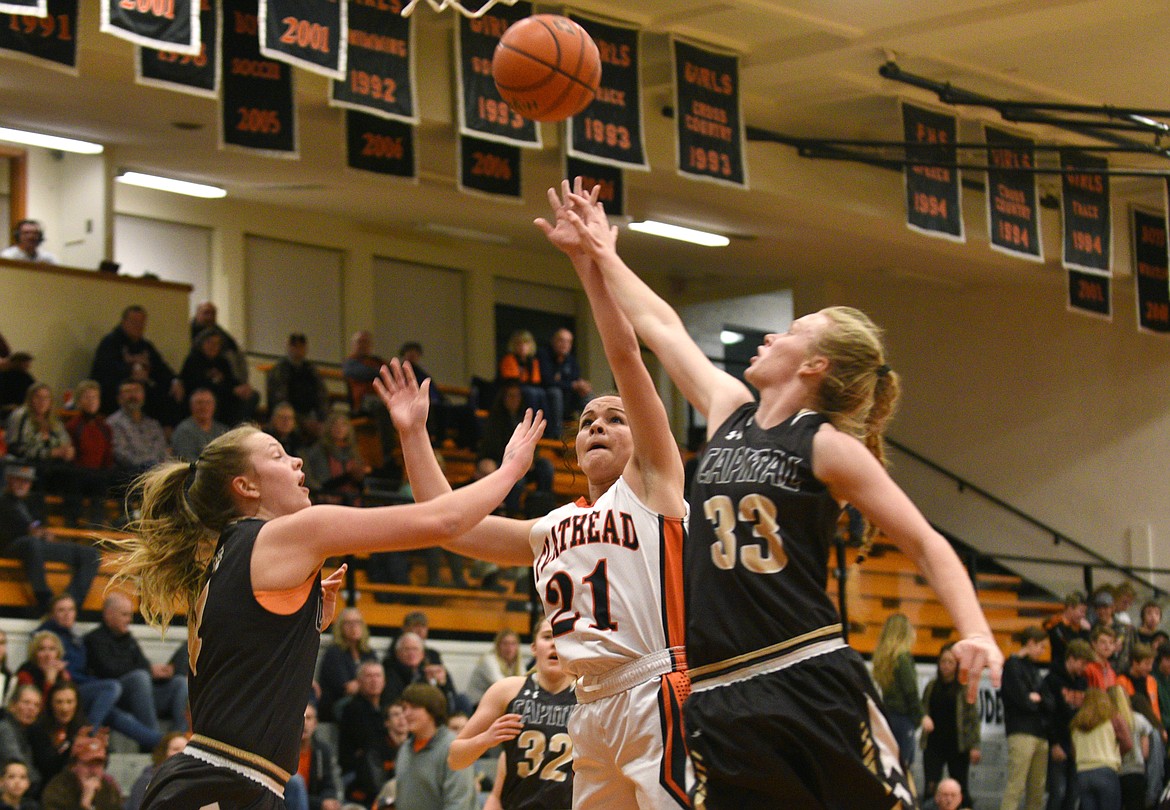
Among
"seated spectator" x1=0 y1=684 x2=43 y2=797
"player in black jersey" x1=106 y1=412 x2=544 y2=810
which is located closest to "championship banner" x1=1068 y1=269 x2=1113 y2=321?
"seated spectator" x1=0 y1=684 x2=43 y2=797

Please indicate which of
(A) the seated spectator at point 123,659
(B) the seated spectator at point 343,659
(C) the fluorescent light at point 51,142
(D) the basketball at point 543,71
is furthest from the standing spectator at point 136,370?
(D) the basketball at point 543,71

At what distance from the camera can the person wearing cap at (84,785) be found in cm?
930

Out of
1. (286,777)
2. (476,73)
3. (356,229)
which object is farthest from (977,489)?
(286,777)

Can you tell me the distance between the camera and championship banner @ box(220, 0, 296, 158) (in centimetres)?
1111

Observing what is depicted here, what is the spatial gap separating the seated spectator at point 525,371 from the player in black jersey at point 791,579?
11.8 meters

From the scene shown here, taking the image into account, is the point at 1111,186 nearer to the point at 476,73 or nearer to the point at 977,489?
the point at 977,489

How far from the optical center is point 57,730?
9.59 m

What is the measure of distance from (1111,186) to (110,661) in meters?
12.8

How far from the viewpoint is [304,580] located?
4164 millimetres

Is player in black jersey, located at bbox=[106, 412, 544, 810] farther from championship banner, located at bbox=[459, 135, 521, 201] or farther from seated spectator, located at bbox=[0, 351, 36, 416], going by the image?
seated spectator, located at bbox=[0, 351, 36, 416]

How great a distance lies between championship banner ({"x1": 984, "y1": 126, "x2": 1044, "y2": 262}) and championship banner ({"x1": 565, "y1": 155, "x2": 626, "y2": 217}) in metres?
3.76

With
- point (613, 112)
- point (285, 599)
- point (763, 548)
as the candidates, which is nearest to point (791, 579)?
point (763, 548)

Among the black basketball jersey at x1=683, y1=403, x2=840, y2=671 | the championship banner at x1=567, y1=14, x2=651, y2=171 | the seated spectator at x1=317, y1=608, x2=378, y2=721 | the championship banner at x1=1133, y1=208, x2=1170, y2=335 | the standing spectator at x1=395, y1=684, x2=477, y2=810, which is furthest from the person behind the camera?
the championship banner at x1=1133, y1=208, x2=1170, y2=335

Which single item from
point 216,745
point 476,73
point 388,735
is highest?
point 476,73
